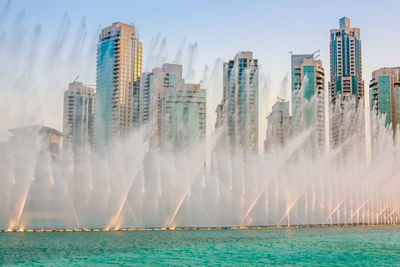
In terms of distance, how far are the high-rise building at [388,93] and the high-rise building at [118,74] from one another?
2384 inches

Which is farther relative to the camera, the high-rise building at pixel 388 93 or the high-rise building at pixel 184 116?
the high-rise building at pixel 388 93

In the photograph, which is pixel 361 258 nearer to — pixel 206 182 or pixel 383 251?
pixel 383 251

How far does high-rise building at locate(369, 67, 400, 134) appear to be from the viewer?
128625 millimetres

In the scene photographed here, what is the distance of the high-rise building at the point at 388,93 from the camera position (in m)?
129

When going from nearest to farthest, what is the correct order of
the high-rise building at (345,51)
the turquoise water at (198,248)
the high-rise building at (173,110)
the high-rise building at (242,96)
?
1. the turquoise water at (198,248)
2. the high-rise building at (173,110)
3. the high-rise building at (242,96)
4. the high-rise building at (345,51)

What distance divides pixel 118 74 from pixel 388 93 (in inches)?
2731

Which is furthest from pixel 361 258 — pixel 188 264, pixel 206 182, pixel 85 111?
pixel 85 111

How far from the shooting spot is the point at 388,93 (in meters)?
129

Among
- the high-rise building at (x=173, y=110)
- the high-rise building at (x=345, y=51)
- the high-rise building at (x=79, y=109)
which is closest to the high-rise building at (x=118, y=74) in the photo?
the high-rise building at (x=79, y=109)

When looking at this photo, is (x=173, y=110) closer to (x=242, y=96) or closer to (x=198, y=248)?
(x=242, y=96)

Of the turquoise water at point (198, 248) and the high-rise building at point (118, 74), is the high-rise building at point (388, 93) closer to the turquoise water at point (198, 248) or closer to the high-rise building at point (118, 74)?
the high-rise building at point (118, 74)

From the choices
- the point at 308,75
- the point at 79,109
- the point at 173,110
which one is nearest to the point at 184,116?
the point at 173,110

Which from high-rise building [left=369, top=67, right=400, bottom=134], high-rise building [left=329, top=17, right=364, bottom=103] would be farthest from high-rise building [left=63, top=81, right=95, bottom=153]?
high-rise building [left=329, top=17, right=364, bottom=103]

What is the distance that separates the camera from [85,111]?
152250 mm
